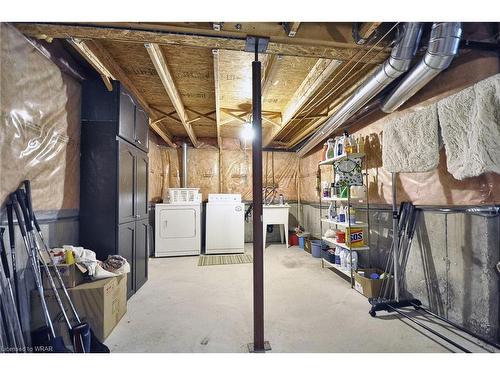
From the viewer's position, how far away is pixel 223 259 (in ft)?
12.7

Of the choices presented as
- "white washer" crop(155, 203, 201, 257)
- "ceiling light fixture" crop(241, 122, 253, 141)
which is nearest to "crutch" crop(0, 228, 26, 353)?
"white washer" crop(155, 203, 201, 257)

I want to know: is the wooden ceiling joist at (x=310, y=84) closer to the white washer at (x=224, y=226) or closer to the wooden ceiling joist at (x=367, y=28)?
the wooden ceiling joist at (x=367, y=28)

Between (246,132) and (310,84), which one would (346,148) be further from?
(246,132)

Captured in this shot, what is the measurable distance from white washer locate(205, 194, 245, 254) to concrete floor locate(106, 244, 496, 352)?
3.64ft

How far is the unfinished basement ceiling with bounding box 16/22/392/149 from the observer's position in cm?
152

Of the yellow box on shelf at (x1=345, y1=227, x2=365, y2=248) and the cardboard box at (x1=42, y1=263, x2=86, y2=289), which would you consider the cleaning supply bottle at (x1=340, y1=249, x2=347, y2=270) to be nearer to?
the yellow box on shelf at (x1=345, y1=227, x2=365, y2=248)

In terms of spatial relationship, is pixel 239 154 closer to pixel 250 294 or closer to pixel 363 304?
pixel 250 294

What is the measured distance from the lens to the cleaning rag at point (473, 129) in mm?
1376

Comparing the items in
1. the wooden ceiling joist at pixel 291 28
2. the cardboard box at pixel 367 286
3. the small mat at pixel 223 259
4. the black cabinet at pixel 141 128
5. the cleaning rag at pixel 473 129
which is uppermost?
the wooden ceiling joist at pixel 291 28

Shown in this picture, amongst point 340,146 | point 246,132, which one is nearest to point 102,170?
point 340,146

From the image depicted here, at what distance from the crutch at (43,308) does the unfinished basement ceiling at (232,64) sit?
1.14m

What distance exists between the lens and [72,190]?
199cm

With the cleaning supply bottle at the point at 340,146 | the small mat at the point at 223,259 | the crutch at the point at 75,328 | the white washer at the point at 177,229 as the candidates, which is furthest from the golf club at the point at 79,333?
the cleaning supply bottle at the point at 340,146
